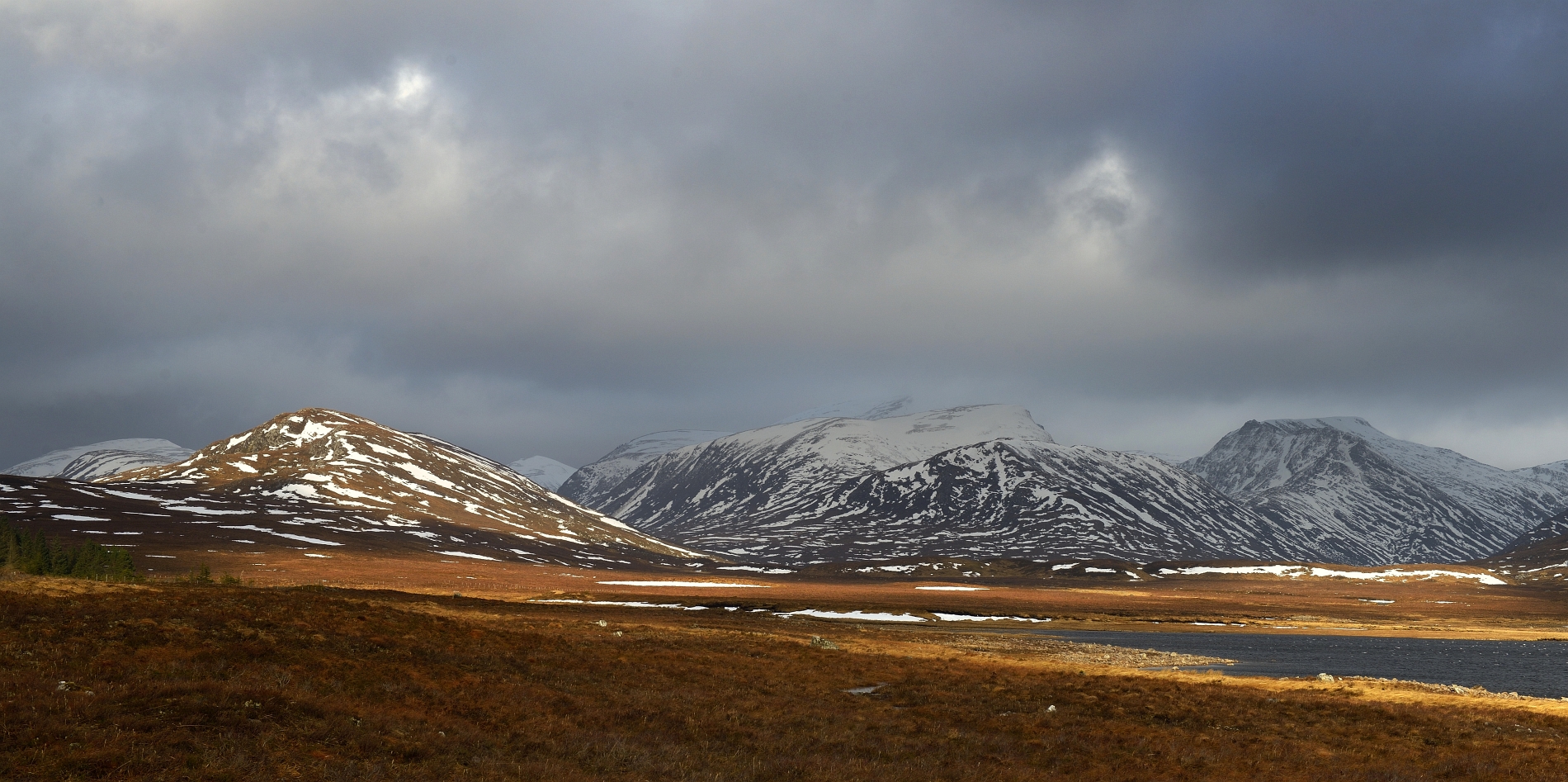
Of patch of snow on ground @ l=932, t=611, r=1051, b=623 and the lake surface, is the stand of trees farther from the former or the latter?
the lake surface

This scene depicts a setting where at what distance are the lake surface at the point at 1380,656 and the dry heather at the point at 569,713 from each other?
26352 millimetres

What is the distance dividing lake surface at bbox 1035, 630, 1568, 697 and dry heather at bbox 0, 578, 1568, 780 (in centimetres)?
2635

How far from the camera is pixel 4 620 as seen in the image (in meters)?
31.1

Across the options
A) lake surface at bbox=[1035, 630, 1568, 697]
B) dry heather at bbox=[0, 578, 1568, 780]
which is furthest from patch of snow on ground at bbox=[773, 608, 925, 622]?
dry heather at bbox=[0, 578, 1568, 780]

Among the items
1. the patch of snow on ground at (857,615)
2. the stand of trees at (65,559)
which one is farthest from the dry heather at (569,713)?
the patch of snow on ground at (857,615)

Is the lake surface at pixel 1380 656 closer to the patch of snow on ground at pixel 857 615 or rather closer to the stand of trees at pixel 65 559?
the patch of snow on ground at pixel 857 615

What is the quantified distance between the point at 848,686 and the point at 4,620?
109 feet

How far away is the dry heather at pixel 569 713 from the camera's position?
71.9 feet

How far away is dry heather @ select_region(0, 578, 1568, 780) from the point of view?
2192 cm

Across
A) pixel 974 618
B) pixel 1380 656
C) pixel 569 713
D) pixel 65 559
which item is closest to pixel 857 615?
pixel 974 618

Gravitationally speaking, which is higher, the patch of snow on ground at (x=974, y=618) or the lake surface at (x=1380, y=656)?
the lake surface at (x=1380, y=656)

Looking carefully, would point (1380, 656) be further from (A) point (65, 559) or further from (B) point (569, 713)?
(A) point (65, 559)

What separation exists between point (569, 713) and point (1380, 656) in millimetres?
88935

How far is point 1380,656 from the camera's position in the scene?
90.2m
